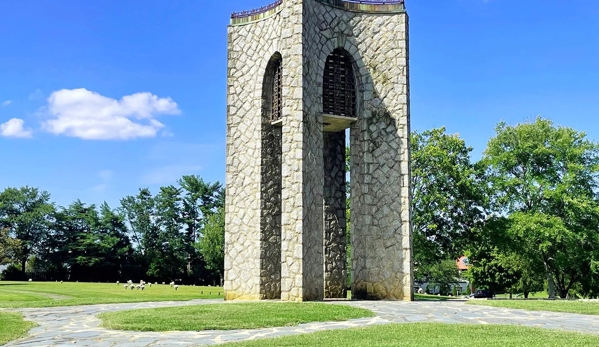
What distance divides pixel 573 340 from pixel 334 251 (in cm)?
1272

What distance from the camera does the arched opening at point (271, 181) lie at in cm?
1833

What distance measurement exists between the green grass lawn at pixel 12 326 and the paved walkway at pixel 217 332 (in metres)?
0.19

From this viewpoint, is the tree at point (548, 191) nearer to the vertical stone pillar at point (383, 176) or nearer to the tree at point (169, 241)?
the vertical stone pillar at point (383, 176)

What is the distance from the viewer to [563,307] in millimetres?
14562

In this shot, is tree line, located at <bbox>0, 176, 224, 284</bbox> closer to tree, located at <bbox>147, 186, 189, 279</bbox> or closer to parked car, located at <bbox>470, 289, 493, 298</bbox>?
tree, located at <bbox>147, 186, 189, 279</bbox>

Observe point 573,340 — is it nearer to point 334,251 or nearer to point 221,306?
point 221,306

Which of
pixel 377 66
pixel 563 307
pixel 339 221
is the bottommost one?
pixel 563 307

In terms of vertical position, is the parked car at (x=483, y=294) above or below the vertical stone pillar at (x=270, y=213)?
below

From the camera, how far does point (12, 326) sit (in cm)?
1030

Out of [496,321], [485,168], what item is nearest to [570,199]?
[485,168]

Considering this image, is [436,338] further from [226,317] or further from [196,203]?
[196,203]

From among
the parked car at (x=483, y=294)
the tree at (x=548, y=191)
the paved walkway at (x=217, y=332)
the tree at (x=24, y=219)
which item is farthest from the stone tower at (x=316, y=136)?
the tree at (x=24, y=219)

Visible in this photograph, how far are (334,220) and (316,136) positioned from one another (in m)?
4.04

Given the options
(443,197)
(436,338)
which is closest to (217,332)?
(436,338)
